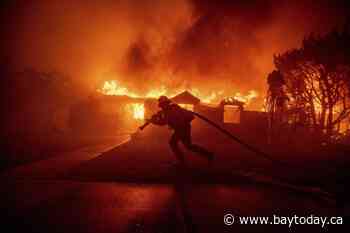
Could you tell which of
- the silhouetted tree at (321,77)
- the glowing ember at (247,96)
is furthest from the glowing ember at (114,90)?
the silhouetted tree at (321,77)

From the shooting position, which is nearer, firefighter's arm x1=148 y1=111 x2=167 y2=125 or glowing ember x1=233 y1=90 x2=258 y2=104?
firefighter's arm x1=148 y1=111 x2=167 y2=125

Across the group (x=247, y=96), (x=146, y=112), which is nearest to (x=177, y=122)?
(x=146, y=112)

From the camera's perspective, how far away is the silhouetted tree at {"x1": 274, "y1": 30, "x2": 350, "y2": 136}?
783 inches

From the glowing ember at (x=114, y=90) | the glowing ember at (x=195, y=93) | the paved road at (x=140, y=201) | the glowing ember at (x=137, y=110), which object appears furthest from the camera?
the glowing ember at (x=114, y=90)

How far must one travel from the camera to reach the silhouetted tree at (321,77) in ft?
65.3

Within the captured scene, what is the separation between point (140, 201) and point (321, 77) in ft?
67.7

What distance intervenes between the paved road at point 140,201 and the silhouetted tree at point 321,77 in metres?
17.0

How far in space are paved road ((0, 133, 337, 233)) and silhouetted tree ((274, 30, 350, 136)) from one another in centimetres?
1701

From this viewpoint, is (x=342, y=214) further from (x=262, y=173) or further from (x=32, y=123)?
(x=32, y=123)


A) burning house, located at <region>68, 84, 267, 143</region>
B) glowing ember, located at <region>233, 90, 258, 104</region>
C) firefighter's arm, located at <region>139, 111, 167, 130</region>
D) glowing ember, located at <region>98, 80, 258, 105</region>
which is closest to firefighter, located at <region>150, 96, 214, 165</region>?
firefighter's arm, located at <region>139, 111, 167, 130</region>

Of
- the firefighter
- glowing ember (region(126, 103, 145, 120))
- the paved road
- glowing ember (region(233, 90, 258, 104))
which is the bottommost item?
the paved road

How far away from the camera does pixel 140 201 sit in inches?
192

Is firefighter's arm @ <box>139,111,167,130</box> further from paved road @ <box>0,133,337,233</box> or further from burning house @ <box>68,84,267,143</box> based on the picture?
burning house @ <box>68,84,267,143</box>

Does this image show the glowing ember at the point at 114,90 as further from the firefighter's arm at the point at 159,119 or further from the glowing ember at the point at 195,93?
the firefighter's arm at the point at 159,119
